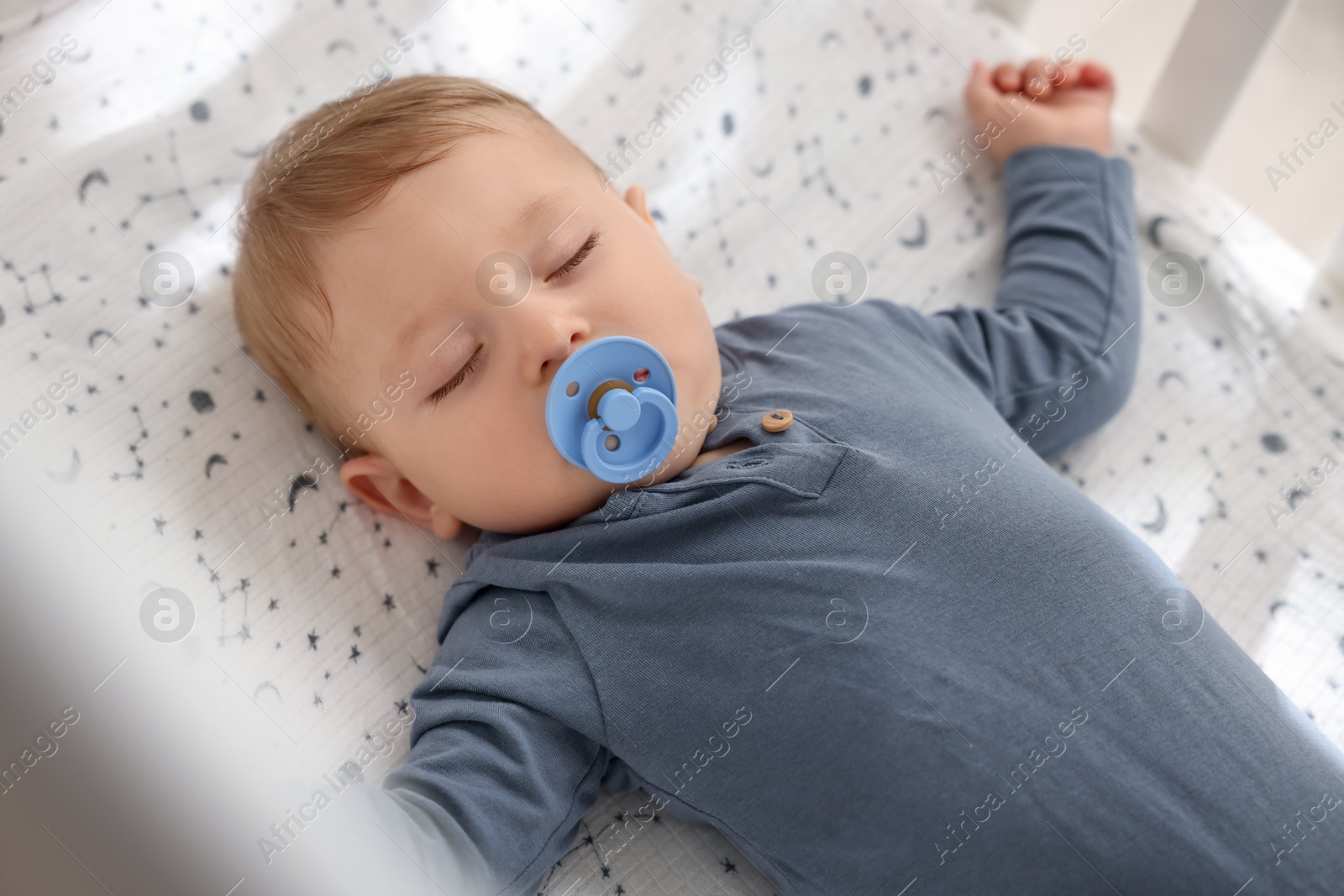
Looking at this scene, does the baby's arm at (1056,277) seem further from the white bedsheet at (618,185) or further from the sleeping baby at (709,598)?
the sleeping baby at (709,598)

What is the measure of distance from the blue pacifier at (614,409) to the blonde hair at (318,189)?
9.3 inches

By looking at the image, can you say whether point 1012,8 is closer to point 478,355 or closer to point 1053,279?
point 1053,279

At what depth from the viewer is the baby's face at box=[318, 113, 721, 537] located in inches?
31.3

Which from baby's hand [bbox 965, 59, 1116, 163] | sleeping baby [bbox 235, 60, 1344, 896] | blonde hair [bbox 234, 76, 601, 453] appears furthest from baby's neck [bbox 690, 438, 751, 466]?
baby's hand [bbox 965, 59, 1116, 163]

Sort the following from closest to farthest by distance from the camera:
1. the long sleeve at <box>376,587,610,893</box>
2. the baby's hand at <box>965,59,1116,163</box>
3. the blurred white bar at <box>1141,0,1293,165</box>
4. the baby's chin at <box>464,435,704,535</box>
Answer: the long sleeve at <box>376,587,610,893</box>, the baby's chin at <box>464,435,704,535</box>, the blurred white bar at <box>1141,0,1293,165</box>, the baby's hand at <box>965,59,1116,163</box>

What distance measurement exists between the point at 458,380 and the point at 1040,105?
2.93 ft

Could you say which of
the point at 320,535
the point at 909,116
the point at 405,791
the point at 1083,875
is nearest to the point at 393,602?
the point at 320,535

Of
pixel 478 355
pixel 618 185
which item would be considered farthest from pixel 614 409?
pixel 618 185

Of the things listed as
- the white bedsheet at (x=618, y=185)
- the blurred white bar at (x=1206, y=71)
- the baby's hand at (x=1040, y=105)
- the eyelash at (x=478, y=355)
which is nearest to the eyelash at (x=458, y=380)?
the eyelash at (x=478, y=355)

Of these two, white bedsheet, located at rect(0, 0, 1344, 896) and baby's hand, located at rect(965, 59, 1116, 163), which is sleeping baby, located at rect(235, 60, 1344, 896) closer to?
white bedsheet, located at rect(0, 0, 1344, 896)

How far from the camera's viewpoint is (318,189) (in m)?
0.85

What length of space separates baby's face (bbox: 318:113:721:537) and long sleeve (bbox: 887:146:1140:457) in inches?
12.4

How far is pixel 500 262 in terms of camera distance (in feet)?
2.63

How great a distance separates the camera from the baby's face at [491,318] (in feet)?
2.61
